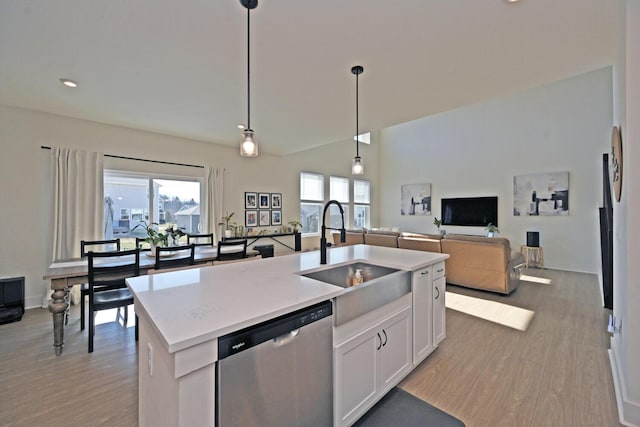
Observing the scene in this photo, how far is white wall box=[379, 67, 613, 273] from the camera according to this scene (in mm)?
5270

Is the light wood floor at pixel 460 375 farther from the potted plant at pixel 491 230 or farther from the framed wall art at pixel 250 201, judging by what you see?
the framed wall art at pixel 250 201

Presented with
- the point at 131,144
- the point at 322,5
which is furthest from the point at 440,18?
the point at 131,144

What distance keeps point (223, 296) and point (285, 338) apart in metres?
0.40

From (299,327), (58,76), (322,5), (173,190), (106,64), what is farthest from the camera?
(173,190)

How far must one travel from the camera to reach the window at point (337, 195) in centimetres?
763

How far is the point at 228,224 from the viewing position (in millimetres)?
5355

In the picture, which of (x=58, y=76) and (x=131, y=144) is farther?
(x=131, y=144)

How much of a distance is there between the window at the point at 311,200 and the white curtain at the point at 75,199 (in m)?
4.06

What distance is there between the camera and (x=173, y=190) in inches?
189

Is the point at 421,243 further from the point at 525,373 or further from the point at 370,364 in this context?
the point at 370,364

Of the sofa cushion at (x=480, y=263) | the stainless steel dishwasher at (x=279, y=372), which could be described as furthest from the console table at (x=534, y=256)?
the stainless steel dishwasher at (x=279, y=372)

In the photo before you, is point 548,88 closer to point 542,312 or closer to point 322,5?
point 542,312

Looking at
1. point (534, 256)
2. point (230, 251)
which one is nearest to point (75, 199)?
point (230, 251)

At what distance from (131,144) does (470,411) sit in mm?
5375
